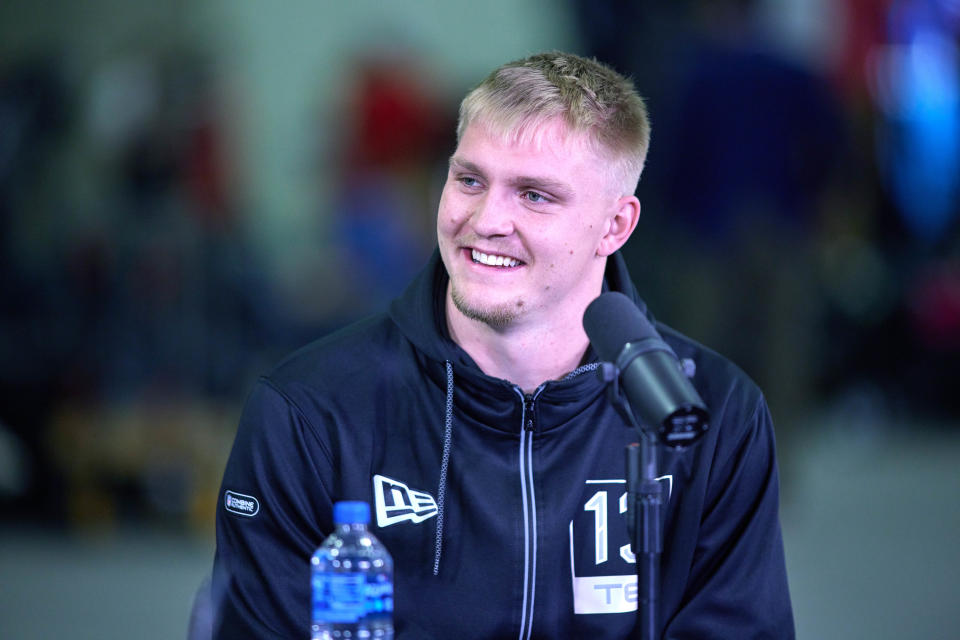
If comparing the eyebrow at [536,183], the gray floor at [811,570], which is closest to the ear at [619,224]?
the eyebrow at [536,183]

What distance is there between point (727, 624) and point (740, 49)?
355cm

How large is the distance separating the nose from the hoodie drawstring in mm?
233

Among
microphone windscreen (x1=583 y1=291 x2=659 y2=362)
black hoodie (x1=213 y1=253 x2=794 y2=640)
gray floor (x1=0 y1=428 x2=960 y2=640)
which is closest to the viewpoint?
microphone windscreen (x1=583 y1=291 x2=659 y2=362)

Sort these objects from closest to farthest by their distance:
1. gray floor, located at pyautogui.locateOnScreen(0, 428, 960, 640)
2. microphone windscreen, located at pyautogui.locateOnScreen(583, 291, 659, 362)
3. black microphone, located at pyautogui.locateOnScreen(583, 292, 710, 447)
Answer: black microphone, located at pyautogui.locateOnScreen(583, 292, 710, 447) < microphone windscreen, located at pyautogui.locateOnScreen(583, 291, 659, 362) < gray floor, located at pyautogui.locateOnScreen(0, 428, 960, 640)

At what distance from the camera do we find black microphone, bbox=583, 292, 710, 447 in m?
1.62

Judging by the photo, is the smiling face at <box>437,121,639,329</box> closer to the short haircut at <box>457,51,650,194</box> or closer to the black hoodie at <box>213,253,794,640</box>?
the short haircut at <box>457,51,650,194</box>

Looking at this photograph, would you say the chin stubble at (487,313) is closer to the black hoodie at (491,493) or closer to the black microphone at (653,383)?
the black hoodie at (491,493)

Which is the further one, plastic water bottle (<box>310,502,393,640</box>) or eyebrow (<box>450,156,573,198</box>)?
eyebrow (<box>450,156,573,198</box>)

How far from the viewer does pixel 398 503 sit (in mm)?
2256

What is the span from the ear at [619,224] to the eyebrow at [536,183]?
0.15m

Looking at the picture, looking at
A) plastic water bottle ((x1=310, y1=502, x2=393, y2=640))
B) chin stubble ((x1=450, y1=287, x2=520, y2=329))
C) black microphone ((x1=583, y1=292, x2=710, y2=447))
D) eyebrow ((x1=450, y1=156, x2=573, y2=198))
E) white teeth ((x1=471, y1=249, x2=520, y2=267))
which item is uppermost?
eyebrow ((x1=450, y1=156, x2=573, y2=198))

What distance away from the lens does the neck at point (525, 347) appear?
235cm

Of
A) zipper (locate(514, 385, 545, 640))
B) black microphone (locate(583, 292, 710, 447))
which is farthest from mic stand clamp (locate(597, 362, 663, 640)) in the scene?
zipper (locate(514, 385, 545, 640))

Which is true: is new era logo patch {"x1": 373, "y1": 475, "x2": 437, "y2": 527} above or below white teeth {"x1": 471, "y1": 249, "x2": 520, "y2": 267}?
below
